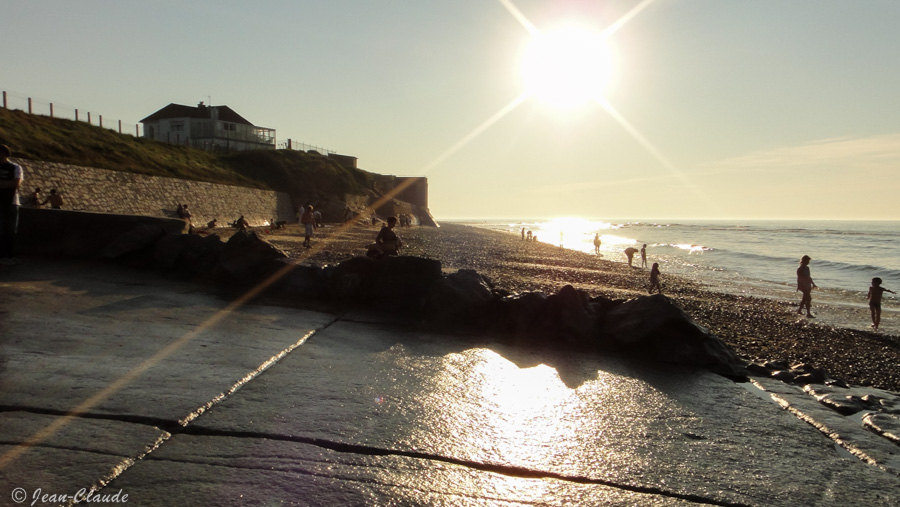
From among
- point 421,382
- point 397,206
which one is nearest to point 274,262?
point 421,382

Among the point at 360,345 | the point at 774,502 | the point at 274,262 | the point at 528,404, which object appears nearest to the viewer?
Answer: the point at 774,502

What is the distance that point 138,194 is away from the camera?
32094mm

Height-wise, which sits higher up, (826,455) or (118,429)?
(118,429)

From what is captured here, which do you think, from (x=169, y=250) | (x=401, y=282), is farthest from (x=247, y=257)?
(x=401, y=282)

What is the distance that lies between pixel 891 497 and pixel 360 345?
4.13m

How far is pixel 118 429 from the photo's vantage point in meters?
→ 2.95

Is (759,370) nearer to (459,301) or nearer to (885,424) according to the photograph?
(885,424)

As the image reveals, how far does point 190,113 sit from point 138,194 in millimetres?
41594

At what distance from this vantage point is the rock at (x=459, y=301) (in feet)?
23.0

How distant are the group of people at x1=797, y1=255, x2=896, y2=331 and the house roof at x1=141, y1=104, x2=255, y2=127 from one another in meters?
66.0

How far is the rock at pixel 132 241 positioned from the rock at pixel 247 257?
4.06 ft

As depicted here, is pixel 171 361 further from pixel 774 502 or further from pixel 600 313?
pixel 600 313

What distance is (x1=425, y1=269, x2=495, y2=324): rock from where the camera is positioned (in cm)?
702

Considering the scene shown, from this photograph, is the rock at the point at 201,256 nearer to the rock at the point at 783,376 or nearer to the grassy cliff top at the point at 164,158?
the rock at the point at 783,376
